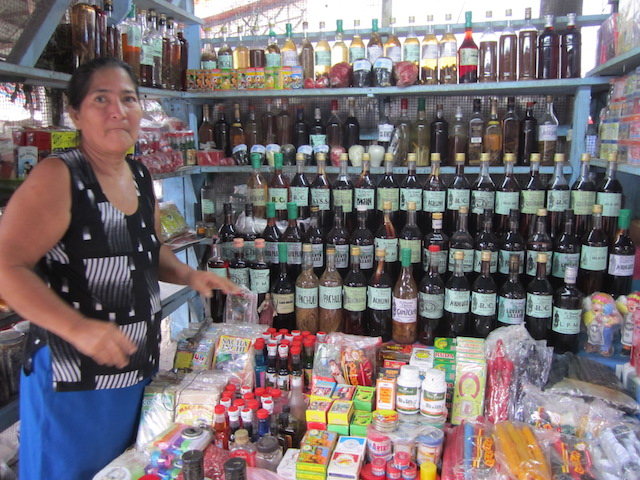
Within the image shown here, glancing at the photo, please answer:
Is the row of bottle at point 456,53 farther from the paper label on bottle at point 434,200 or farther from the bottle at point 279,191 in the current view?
the paper label on bottle at point 434,200

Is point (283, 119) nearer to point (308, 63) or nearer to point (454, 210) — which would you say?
point (308, 63)

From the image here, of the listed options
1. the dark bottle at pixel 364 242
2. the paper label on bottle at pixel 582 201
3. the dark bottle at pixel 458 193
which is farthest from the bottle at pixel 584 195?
the dark bottle at pixel 364 242

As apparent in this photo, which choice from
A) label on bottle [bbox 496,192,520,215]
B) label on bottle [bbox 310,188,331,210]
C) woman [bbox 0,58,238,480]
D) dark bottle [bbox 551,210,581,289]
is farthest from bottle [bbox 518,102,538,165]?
woman [bbox 0,58,238,480]

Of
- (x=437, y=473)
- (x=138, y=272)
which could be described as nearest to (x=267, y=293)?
(x=138, y=272)

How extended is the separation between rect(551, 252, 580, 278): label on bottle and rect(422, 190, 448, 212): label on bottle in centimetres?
51

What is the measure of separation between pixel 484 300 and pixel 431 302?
202 millimetres

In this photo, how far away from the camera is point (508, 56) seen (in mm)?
2805

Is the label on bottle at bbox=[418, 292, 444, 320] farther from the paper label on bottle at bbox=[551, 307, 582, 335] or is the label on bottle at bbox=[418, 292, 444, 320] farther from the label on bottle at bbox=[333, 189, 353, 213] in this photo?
the label on bottle at bbox=[333, 189, 353, 213]

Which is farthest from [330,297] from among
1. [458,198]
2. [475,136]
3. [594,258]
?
[475,136]

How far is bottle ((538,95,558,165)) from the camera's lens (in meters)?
2.77

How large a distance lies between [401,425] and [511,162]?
134 centimetres

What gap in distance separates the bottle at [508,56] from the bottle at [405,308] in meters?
1.30

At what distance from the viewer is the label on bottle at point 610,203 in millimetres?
2184

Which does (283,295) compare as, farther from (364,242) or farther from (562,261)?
(562,261)
